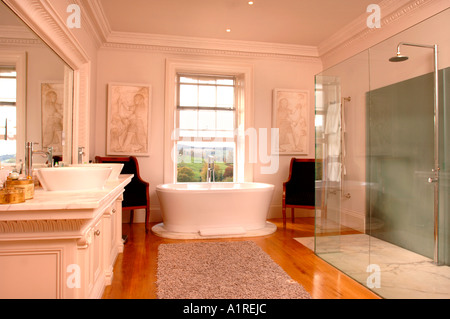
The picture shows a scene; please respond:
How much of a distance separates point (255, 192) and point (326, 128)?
1.24 meters

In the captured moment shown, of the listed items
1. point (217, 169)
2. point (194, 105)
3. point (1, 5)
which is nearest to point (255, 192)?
point (217, 169)

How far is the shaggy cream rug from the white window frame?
5.13 feet

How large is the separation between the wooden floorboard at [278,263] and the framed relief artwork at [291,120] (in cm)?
146

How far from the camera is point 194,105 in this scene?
463cm

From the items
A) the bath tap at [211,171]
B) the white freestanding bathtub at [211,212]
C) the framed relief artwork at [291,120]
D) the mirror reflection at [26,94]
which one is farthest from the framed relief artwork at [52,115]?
the framed relief artwork at [291,120]

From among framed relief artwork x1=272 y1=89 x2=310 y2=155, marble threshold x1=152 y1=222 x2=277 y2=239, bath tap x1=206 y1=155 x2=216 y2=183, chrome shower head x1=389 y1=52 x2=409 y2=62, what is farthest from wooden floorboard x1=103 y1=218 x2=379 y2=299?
chrome shower head x1=389 y1=52 x2=409 y2=62

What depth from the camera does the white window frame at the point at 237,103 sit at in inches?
171

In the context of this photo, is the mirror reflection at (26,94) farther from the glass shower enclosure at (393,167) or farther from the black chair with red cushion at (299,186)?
the black chair with red cushion at (299,186)

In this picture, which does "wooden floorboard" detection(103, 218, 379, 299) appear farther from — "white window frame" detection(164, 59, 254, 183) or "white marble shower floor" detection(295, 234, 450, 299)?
"white window frame" detection(164, 59, 254, 183)

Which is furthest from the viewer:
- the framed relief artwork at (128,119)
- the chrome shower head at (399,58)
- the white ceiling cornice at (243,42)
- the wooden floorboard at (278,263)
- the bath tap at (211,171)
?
the bath tap at (211,171)

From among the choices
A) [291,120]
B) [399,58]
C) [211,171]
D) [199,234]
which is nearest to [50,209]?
[199,234]

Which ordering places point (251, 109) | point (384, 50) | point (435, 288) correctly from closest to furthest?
point (435, 288) → point (384, 50) → point (251, 109)

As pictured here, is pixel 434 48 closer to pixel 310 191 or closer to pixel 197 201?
pixel 310 191

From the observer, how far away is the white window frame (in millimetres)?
4332
